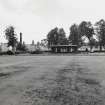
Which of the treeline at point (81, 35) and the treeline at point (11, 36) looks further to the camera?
the treeline at point (81, 35)

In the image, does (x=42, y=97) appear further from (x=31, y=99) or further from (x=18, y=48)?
(x=18, y=48)

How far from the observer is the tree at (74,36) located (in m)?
101

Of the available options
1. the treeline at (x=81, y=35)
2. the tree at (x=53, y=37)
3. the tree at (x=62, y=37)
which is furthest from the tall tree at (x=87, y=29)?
the tree at (x=53, y=37)

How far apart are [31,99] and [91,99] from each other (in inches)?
66.5

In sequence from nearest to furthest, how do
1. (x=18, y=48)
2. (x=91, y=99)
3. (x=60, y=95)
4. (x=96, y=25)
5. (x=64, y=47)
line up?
(x=91, y=99) → (x=60, y=95) → (x=64, y=47) → (x=18, y=48) → (x=96, y=25)

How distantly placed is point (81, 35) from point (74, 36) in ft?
17.9

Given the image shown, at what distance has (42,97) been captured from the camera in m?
5.10

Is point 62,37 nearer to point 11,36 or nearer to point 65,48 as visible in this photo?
point 65,48

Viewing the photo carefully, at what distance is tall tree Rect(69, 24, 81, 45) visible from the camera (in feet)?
330

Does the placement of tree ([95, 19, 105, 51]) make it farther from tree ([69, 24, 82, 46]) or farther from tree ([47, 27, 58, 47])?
tree ([47, 27, 58, 47])

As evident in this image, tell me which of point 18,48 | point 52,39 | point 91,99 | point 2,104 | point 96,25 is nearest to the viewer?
point 2,104

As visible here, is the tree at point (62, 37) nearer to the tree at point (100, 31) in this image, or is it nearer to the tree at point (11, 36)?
the tree at point (100, 31)

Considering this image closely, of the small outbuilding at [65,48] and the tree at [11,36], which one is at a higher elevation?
the tree at [11,36]

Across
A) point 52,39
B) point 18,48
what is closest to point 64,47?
point 18,48
